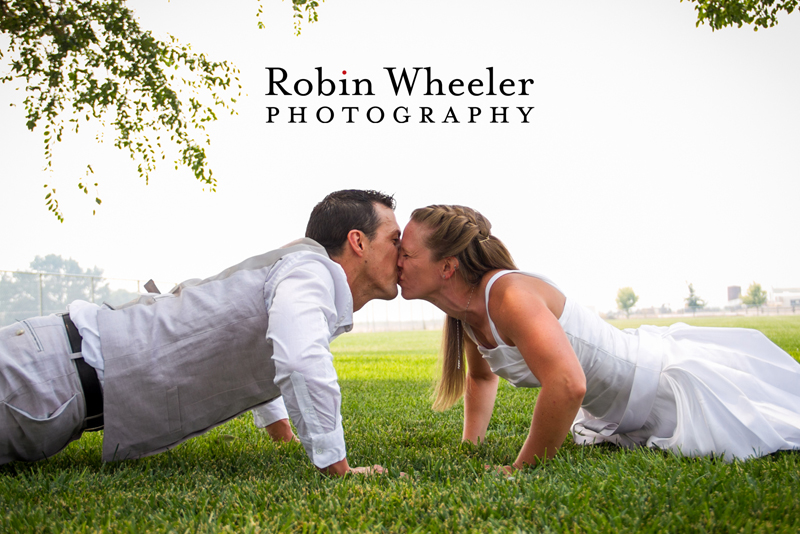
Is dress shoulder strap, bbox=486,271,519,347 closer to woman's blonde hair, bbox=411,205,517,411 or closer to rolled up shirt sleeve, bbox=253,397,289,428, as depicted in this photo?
woman's blonde hair, bbox=411,205,517,411

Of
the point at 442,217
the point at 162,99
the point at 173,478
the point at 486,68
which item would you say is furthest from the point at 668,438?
the point at 162,99

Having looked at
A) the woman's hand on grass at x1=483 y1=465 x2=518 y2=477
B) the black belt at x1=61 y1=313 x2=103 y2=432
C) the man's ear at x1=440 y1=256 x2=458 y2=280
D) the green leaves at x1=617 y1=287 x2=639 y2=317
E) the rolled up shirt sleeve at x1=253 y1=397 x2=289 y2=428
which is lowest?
the green leaves at x1=617 y1=287 x2=639 y2=317

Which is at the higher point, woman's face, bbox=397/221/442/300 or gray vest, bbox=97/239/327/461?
woman's face, bbox=397/221/442/300

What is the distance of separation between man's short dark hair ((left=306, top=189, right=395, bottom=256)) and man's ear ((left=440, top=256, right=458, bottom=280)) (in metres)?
0.43

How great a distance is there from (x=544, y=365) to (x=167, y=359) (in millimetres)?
1561

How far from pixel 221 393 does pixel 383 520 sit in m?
1.02

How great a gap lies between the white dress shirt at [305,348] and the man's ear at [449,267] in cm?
89

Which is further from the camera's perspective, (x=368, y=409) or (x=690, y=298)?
(x=690, y=298)

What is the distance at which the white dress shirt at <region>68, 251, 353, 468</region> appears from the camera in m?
2.06

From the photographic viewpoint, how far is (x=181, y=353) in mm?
2410

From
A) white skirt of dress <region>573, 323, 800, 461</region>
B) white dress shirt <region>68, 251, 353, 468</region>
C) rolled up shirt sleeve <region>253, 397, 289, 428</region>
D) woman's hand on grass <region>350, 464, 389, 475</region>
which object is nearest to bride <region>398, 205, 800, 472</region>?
white skirt of dress <region>573, 323, 800, 461</region>

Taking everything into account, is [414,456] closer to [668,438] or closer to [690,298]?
[668,438]

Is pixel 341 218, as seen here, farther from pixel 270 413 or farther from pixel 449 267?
pixel 270 413

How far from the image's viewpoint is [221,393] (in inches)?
101
